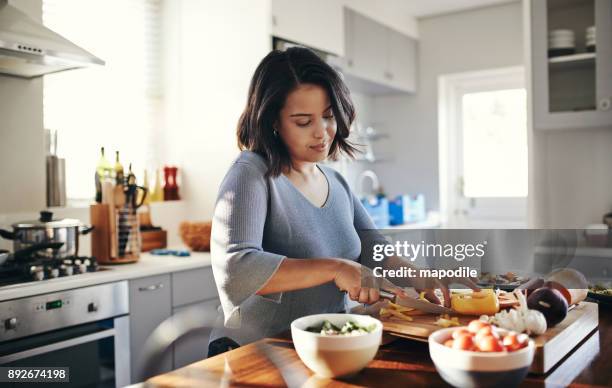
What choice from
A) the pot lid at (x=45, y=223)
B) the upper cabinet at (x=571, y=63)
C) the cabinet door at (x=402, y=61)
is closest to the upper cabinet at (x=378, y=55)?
the cabinet door at (x=402, y=61)

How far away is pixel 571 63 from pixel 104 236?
101 inches

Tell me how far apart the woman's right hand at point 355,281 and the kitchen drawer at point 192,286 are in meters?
1.56

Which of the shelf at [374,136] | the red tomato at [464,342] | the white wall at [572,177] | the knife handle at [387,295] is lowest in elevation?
the red tomato at [464,342]

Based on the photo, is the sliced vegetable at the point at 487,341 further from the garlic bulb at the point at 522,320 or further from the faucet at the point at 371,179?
the faucet at the point at 371,179

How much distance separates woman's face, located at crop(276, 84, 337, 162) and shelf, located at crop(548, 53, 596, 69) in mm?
2237

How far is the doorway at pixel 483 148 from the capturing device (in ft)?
15.2

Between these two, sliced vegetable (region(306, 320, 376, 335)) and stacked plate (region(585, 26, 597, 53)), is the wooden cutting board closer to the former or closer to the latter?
sliced vegetable (region(306, 320, 376, 335))

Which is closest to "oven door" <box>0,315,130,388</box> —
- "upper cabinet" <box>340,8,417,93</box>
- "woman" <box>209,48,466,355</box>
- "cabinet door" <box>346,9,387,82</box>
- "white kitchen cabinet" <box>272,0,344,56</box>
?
"woman" <box>209,48,466,355</box>

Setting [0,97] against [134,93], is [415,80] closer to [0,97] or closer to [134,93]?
[134,93]

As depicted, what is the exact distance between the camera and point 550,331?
3.55ft

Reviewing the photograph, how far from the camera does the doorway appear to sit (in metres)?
4.63

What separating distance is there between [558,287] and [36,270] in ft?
5.92

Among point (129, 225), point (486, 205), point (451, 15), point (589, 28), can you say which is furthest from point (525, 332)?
point (451, 15)

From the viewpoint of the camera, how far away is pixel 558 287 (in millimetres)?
1218
